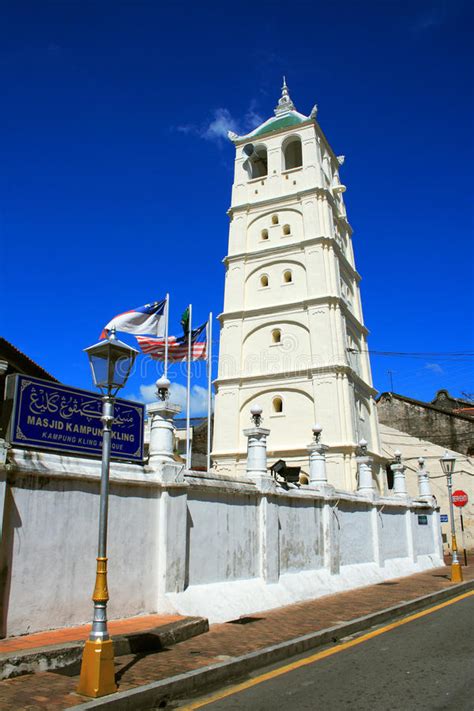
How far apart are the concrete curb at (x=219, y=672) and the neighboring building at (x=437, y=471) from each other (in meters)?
22.9

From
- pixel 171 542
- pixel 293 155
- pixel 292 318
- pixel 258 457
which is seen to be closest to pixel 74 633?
pixel 171 542

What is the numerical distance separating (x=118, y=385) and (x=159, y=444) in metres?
3.98

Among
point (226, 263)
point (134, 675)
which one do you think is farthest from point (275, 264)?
point (134, 675)

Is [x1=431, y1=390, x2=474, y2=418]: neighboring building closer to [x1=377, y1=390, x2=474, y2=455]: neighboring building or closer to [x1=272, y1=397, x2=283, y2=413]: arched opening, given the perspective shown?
[x1=377, y1=390, x2=474, y2=455]: neighboring building

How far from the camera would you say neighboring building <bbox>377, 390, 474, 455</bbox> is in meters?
36.1

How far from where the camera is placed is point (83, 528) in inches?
342

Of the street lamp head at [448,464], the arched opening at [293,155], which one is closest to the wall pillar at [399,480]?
the street lamp head at [448,464]

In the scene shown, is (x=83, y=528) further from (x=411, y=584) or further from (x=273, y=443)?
(x=273, y=443)

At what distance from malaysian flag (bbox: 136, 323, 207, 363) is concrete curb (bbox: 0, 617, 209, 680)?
14536 mm

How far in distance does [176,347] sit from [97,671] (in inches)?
724

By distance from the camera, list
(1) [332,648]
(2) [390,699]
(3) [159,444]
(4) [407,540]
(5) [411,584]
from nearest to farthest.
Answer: (2) [390,699] < (1) [332,648] < (3) [159,444] < (5) [411,584] < (4) [407,540]

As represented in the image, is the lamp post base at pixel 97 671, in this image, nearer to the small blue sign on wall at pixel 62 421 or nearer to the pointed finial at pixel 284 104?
the small blue sign on wall at pixel 62 421

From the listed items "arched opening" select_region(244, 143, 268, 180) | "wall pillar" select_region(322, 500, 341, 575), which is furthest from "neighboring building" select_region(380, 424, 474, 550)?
"arched opening" select_region(244, 143, 268, 180)

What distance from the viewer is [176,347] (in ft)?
77.4
